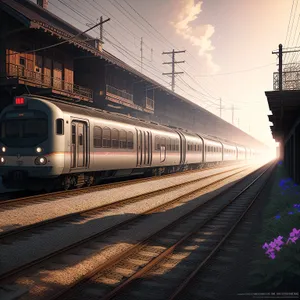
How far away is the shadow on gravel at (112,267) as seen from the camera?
445 centimetres

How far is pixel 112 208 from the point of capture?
1026 cm

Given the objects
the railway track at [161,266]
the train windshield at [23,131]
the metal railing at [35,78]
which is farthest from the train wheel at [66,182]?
the metal railing at [35,78]

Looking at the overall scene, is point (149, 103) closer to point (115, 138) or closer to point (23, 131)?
point (115, 138)

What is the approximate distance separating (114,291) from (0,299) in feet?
4.61

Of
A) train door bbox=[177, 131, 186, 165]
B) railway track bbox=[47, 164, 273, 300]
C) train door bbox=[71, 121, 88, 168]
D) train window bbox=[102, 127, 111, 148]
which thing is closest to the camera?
railway track bbox=[47, 164, 273, 300]

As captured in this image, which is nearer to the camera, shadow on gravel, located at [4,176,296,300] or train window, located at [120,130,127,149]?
shadow on gravel, located at [4,176,296,300]

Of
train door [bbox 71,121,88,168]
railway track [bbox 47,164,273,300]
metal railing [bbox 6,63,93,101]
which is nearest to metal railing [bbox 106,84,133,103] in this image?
metal railing [bbox 6,63,93,101]

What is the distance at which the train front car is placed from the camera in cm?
1121

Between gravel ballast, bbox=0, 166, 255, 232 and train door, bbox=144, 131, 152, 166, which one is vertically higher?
train door, bbox=144, 131, 152, 166

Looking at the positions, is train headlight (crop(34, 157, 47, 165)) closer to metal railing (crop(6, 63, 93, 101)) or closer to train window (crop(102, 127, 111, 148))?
train window (crop(102, 127, 111, 148))

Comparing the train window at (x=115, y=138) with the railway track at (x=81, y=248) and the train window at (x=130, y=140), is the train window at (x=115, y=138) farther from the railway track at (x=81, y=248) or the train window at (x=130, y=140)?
the railway track at (x=81, y=248)

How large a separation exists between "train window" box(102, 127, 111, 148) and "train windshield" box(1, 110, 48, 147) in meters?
3.19

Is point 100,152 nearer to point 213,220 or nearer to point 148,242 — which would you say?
point 213,220

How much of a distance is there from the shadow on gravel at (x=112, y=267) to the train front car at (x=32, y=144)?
352 cm
